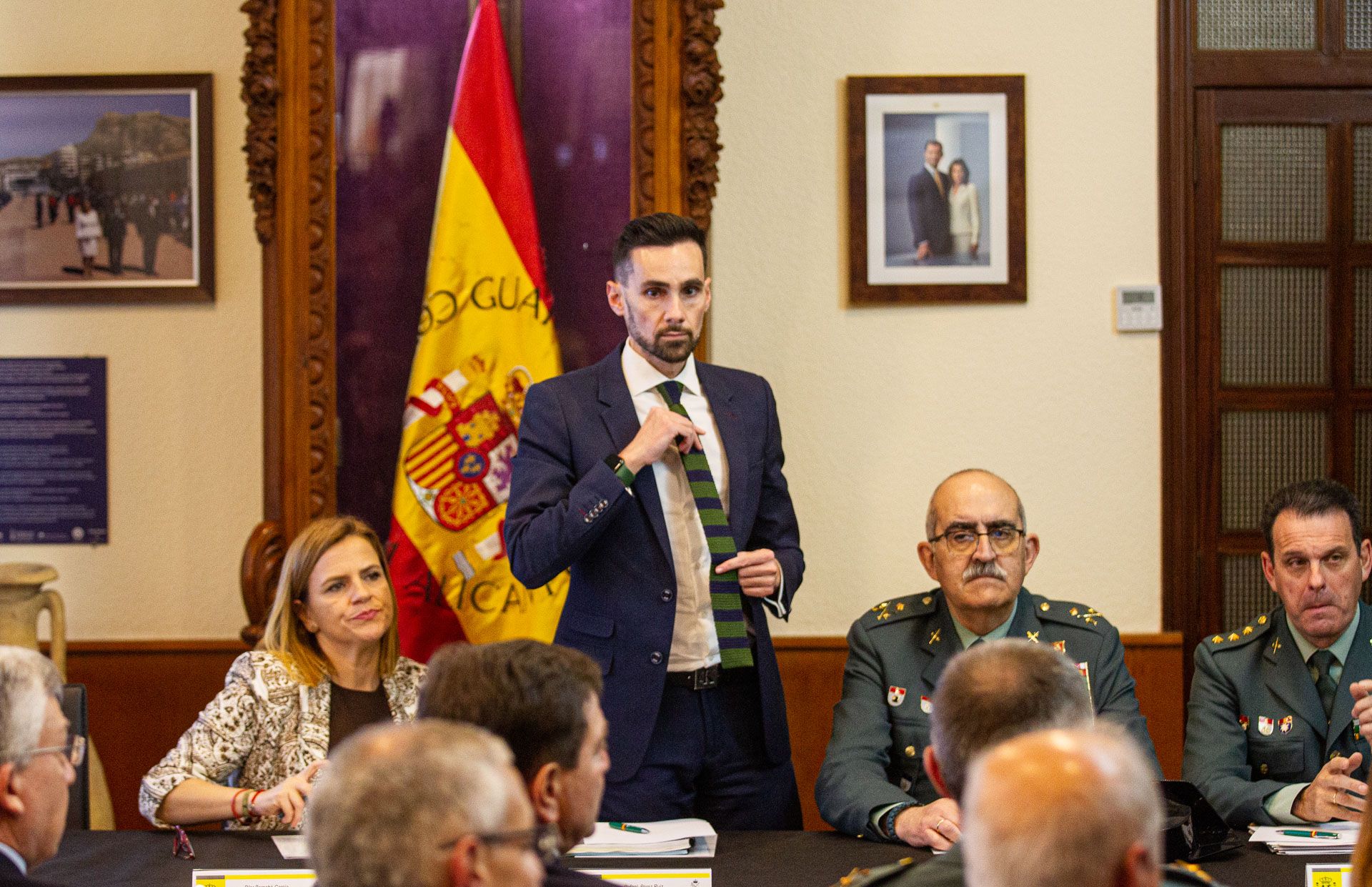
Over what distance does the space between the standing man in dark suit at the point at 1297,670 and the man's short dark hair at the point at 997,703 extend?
1.31 meters

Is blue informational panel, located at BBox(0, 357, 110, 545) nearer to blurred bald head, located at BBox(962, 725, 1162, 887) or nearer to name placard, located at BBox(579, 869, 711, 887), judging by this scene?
name placard, located at BBox(579, 869, 711, 887)

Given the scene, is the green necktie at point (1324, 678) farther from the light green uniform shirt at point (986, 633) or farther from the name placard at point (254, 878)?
the name placard at point (254, 878)

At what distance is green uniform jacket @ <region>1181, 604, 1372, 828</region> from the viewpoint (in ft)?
9.06

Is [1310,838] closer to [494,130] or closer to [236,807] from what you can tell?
[236,807]

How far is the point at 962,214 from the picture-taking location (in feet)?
13.0

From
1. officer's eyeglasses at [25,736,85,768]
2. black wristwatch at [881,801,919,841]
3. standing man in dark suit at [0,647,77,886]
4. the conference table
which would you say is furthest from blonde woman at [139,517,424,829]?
black wristwatch at [881,801,919,841]

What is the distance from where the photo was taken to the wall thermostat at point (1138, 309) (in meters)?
3.97

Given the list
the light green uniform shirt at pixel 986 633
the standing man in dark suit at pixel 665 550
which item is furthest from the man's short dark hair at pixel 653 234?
the light green uniform shirt at pixel 986 633

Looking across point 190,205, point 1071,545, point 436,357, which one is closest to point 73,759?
point 436,357

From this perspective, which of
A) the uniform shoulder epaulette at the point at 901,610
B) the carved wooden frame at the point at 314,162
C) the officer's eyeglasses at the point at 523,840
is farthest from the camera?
the carved wooden frame at the point at 314,162

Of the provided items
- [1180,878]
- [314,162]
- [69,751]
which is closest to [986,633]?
[1180,878]

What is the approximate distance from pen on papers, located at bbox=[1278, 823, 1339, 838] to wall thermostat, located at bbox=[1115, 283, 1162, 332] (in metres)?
1.90

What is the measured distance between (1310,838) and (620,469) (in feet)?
4.50

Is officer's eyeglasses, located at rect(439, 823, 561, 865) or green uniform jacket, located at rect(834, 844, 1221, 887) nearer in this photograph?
officer's eyeglasses, located at rect(439, 823, 561, 865)
